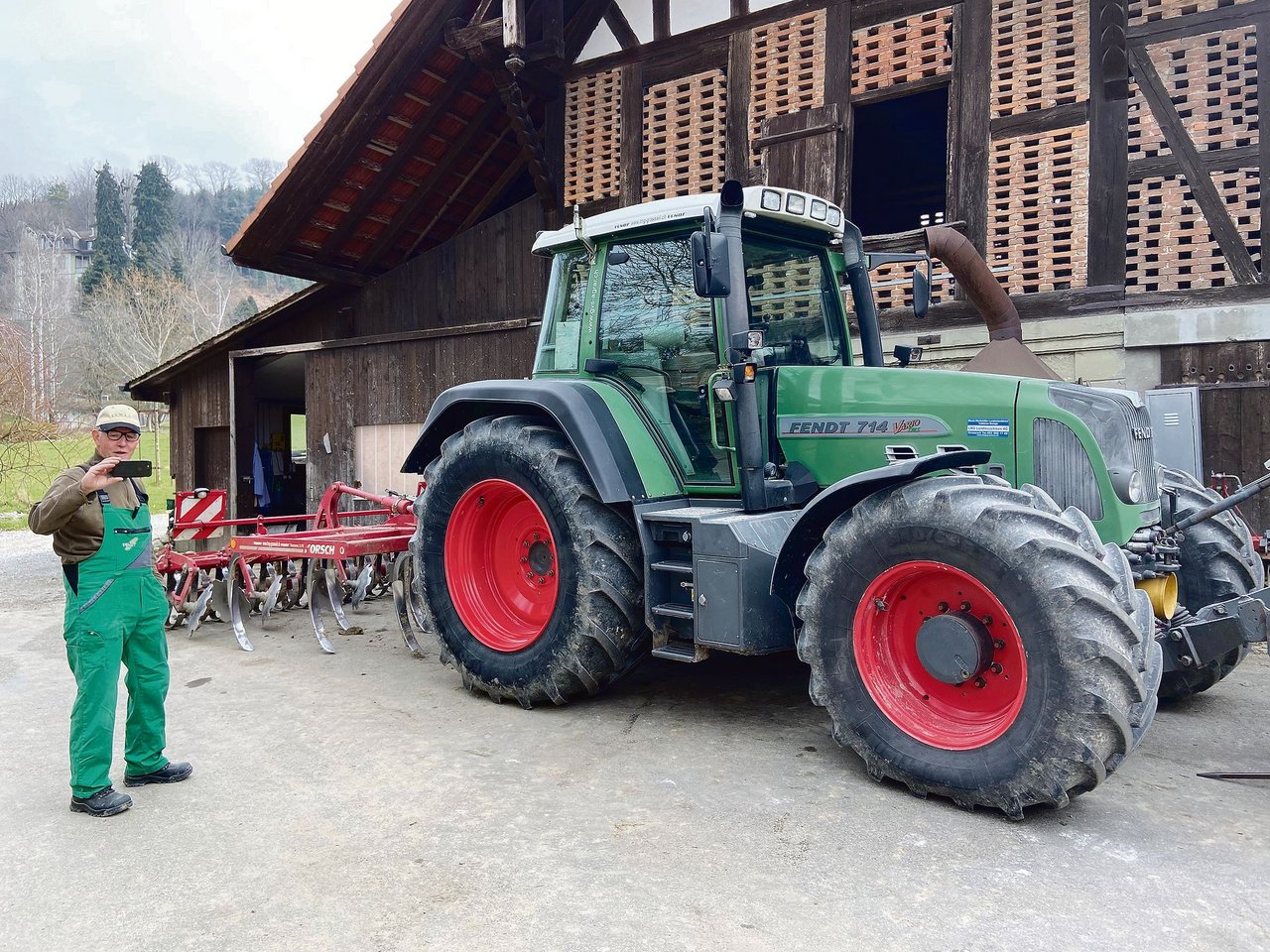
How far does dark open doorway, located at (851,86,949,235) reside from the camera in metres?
10.5

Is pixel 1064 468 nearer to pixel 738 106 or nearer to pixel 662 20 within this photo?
pixel 738 106

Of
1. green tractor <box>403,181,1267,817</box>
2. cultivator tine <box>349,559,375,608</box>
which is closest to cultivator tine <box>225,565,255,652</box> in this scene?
cultivator tine <box>349,559,375,608</box>

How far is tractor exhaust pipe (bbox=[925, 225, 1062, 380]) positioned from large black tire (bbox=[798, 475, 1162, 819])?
364cm

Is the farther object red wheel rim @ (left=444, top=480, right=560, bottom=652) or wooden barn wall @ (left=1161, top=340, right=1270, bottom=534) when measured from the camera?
wooden barn wall @ (left=1161, top=340, right=1270, bottom=534)

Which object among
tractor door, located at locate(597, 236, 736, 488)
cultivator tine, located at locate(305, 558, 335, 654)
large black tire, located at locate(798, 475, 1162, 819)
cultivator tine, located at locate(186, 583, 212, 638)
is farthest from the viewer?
cultivator tine, located at locate(186, 583, 212, 638)

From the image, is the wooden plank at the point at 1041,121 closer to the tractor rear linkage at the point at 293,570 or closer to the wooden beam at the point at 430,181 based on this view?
the wooden beam at the point at 430,181

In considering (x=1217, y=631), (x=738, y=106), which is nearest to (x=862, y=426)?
(x=1217, y=631)

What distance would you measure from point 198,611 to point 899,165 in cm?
1031

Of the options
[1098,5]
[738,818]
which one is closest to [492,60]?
[1098,5]

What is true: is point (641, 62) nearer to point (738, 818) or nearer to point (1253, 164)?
point (1253, 164)

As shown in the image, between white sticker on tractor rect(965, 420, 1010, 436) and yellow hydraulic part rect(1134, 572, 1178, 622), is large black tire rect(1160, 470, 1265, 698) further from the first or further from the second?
white sticker on tractor rect(965, 420, 1010, 436)

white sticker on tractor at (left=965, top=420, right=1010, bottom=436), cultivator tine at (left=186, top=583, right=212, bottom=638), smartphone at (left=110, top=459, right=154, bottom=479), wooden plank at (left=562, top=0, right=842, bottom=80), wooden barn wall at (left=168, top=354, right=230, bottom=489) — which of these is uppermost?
wooden plank at (left=562, top=0, right=842, bottom=80)

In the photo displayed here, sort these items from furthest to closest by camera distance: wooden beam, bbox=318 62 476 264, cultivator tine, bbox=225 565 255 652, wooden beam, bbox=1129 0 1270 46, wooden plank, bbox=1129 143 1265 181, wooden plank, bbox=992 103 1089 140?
1. wooden beam, bbox=318 62 476 264
2. wooden plank, bbox=992 103 1089 140
3. wooden plank, bbox=1129 143 1265 181
4. wooden beam, bbox=1129 0 1270 46
5. cultivator tine, bbox=225 565 255 652

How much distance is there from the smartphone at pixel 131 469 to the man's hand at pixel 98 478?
2 cm
